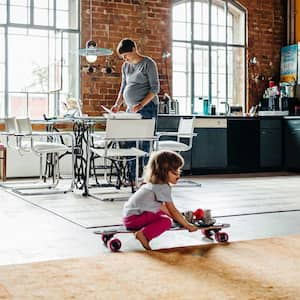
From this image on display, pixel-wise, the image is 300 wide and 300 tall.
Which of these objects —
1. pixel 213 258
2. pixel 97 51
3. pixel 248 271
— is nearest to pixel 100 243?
pixel 213 258

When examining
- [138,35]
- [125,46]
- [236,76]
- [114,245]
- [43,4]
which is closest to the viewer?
[114,245]

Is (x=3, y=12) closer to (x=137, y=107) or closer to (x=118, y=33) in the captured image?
(x=118, y=33)

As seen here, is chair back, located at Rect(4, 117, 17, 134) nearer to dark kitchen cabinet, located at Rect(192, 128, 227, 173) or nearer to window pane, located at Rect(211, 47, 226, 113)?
dark kitchen cabinet, located at Rect(192, 128, 227, 173)

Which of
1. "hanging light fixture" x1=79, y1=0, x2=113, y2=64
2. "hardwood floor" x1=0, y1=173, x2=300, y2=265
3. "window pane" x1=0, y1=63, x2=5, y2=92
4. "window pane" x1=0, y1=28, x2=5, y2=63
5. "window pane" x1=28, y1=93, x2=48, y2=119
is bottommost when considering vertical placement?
"hardwood floor" x1=0, y1=173, x2=300, y2=265

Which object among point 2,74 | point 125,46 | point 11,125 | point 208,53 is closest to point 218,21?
point 208,53

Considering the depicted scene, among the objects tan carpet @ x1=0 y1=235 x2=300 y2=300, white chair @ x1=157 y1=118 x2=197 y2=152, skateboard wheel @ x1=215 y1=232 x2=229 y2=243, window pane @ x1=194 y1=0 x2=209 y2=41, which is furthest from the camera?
window pane @ x1=194 y1=0 x2=209 y2=41

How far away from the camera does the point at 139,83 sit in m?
5.71

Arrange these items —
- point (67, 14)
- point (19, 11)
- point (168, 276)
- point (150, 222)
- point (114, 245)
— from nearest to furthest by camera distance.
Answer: point (168, 276) < point (114, 245) < point (150, 222) < point (19, 11) < point (67, 14)

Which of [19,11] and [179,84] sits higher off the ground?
[19,11]

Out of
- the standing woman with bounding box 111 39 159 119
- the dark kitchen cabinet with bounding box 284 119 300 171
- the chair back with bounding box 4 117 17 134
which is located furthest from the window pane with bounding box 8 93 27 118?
the dark kitchen cabinet with bounding box 284 119 300 171

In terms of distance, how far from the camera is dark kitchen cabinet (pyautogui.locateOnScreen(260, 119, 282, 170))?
28.1ft

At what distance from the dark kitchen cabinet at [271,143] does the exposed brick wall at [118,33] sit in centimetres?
162

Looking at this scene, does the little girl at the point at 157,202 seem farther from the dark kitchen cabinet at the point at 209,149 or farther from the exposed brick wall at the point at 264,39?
the exposed brick wall at the point at 264,39

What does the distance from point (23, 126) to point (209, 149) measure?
3177 mm
